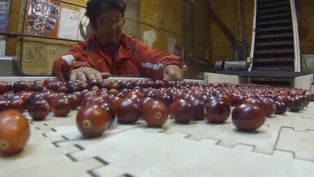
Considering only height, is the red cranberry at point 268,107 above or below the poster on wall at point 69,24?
below

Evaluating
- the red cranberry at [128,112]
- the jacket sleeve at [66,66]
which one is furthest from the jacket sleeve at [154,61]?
the red cranberry at [128,112]

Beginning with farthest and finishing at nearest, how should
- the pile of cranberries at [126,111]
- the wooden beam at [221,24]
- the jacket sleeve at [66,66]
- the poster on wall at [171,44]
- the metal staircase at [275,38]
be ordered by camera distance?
the wooden beam at [221,24] → the poster on wall at [171,44] → the metal staircase at [275,38] → the jacket sleeve at [66,66] → the pile of cranberries at [126,111]

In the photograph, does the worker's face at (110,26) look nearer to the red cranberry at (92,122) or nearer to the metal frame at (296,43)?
the red cranberry at (92,122)

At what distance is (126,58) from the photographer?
238 centimetres

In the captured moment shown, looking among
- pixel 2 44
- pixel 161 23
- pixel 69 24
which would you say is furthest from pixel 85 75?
pixel 161 23

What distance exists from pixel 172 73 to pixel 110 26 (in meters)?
0.73

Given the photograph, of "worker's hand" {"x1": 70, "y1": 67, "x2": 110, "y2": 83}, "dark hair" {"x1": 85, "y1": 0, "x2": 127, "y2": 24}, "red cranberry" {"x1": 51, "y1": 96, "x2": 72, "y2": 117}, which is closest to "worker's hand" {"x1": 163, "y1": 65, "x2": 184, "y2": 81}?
"worker's hand" {"x1": 70, "y1": 67, "x2": 110, "y2": 83}

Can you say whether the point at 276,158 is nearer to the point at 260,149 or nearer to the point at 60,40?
the point at 260,149

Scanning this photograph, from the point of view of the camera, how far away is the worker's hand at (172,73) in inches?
73.9

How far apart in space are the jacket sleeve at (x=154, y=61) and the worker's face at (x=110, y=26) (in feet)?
0.95

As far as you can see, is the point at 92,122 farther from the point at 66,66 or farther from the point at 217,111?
the point at 66,66

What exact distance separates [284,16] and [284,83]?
11.0ft

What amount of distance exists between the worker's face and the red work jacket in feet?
0.41

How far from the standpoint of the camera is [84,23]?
3879 mm
